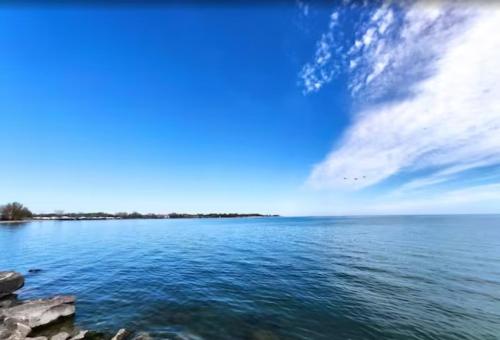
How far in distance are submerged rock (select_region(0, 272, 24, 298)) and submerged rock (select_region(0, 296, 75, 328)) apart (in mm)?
6667

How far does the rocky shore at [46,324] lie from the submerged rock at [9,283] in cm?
355

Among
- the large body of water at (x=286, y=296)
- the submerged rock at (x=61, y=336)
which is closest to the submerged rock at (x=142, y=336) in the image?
the large body of water at (x=286, y=296)

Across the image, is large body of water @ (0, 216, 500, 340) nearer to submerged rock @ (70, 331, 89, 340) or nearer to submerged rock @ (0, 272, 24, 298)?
submerged rock @ (0, 272, 24, 298)

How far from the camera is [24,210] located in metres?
138

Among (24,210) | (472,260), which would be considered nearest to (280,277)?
(472,260)

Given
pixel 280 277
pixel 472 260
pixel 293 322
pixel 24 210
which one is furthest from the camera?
pixel 24 210

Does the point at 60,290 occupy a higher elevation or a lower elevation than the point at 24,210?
lower

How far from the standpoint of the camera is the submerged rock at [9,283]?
16078 millimetres

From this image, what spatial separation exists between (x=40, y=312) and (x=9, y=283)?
9237mm

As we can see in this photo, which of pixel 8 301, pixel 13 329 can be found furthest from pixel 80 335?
pixel 8 301

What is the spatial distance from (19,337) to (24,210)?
611 feet

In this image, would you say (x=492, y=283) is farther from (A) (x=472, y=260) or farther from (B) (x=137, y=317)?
(B) (x=137, y=317)

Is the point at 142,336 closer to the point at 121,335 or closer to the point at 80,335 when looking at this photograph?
the point at 121,335

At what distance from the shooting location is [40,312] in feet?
37.1
